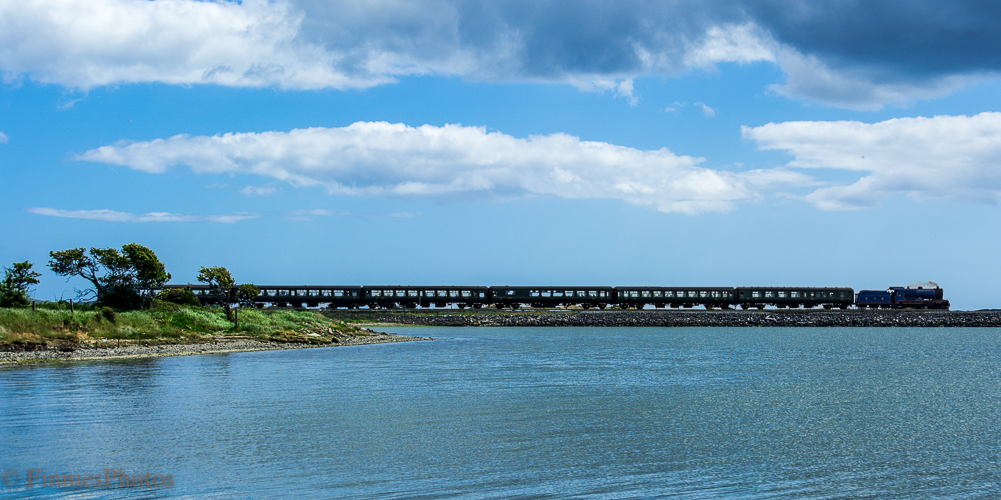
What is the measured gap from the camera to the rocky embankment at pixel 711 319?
75.8 metres

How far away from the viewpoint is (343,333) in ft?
173

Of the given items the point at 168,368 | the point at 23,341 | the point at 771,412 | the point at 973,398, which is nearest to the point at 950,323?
the point at 973,398

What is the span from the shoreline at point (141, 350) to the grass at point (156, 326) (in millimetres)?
1156

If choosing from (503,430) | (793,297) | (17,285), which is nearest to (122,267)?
(17,285)

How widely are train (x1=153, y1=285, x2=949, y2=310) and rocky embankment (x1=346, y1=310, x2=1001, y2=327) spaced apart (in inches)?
313

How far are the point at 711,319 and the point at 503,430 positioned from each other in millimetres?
64469

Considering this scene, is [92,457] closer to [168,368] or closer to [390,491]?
[390,491]

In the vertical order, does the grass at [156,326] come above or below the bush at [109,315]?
below

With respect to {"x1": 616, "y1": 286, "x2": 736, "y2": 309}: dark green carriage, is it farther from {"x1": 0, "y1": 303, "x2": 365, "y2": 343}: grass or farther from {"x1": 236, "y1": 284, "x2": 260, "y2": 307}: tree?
{"x1": 236, "y1": 284, "x2": 260, "y2": 307}: tree

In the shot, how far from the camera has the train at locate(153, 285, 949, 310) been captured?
8938 centimetres

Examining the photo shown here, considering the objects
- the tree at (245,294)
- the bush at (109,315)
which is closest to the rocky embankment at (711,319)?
the tree at (245,294)

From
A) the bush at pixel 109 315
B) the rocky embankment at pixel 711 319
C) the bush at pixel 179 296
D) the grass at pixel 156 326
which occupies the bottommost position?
the rocky embankment at pixel 711 319

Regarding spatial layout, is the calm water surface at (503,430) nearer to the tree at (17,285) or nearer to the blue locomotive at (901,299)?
the tree at (17,285)

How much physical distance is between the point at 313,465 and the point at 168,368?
19496mm
